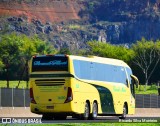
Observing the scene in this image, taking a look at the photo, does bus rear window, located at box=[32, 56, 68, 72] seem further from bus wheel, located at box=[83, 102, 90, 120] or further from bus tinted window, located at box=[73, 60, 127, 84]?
bus wheel, located at box=[83, 102, 90, 120]

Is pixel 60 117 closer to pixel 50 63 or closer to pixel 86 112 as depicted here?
pixel 86 112

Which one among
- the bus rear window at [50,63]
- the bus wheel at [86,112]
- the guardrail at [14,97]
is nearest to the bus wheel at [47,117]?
the bus wheel at [86,112]

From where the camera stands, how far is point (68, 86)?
43.5m

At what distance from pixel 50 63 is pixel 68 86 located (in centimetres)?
183

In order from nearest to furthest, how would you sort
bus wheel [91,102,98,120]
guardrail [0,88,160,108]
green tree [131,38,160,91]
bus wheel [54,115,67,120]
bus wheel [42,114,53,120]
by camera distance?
bus wheel [42,114,53,120] < bus wheel [54,115,67,120] < bus wheel [91,102,98,120] < guardrail [0,88,160,108] < green tree [131,38,160,91]

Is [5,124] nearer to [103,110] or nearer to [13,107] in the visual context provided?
[103,110]

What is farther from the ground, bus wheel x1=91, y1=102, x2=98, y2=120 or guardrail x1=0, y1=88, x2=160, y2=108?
bus wheel x1=91, y1=102, x2=98, y2=120

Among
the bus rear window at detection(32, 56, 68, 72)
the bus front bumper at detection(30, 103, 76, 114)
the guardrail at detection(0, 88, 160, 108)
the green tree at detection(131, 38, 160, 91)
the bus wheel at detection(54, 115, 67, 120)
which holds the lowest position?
the green tree at detection(131, 38, 160, 91)

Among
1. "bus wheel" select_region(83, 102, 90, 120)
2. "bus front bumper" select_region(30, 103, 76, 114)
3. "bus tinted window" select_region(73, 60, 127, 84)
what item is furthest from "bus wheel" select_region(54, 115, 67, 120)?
"bus tinted window" select_region(73, 60, 127, 84)

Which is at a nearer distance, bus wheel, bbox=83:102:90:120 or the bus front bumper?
the bus front bumper

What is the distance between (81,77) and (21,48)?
439 ft

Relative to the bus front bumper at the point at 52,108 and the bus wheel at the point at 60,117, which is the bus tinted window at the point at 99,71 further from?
the bus wheel at the point at 60,117

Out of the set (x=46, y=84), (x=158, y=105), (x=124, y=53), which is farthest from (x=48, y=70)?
(x=124, y=53)

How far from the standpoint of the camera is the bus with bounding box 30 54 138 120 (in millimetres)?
43750
